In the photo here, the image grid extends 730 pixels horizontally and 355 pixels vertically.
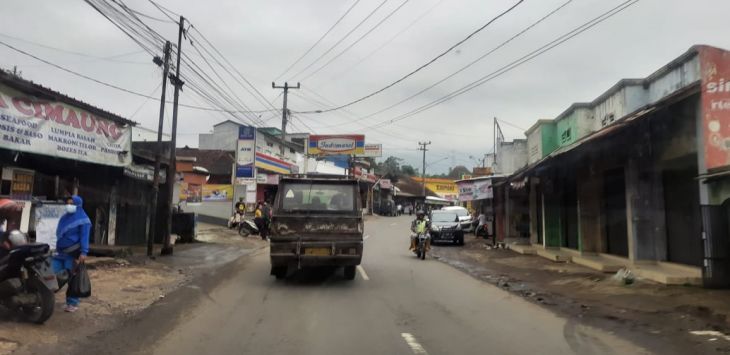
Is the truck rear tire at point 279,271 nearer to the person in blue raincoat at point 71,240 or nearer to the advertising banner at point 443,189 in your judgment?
the person in blue raincoat at point 71,240

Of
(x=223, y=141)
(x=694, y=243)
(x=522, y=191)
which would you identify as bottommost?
(x=694, y=243)

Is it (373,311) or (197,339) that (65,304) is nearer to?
(197,339)

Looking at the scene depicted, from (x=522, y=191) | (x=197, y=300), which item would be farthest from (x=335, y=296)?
(x=522, y=191)

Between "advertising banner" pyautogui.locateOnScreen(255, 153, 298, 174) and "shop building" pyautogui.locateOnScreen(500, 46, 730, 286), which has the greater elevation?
"advertising banner" pyautogui.locateOnScreen(255, 153, 298, 174)

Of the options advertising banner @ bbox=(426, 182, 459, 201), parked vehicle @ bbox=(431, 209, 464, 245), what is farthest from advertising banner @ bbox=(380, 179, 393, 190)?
parked vehicle @ bbox=(431, 209, 464, 245)

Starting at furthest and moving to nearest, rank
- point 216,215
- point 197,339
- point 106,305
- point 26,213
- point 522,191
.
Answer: point 216,215, point 522,191, point 26,213, point 106,305, point 197,339

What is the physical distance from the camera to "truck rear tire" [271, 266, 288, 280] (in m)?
12.6

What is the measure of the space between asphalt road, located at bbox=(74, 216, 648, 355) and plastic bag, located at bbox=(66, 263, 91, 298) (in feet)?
3.07

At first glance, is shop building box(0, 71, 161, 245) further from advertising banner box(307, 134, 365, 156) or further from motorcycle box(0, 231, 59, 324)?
advertising banner box(307, 134, 365, 156)

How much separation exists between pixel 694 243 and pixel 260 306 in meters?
9.31

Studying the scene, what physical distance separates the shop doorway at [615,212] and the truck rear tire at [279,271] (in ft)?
29.9

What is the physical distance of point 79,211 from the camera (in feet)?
26.9

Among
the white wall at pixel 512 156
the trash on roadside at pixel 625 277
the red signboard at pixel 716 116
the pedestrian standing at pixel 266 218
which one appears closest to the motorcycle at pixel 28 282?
the trash on roadside at pixel 625 277

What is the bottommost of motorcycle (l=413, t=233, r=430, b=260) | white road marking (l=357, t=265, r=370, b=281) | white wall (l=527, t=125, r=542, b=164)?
white road marking (l=357, t=265, r=370, b=281)
